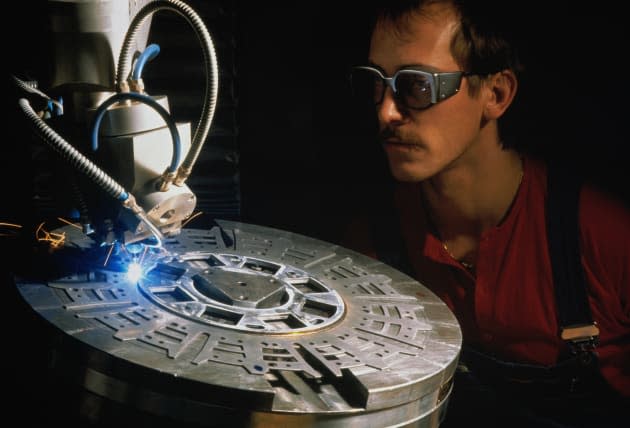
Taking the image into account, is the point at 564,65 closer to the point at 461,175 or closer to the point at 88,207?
the point at 461,175

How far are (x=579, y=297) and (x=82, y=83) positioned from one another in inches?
86.1

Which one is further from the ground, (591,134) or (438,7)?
(438,7)

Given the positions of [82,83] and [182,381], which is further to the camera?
[82,83]

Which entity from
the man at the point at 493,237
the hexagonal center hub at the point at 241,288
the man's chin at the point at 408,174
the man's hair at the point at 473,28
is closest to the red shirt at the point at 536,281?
the man at the point at 493,237

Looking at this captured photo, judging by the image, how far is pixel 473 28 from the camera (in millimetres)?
3004

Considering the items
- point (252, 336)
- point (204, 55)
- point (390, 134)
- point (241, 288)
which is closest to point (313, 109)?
point (390, 134)

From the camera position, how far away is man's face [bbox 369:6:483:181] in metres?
2.89

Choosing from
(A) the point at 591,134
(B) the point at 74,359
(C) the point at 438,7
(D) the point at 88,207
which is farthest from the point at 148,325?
(A) the point at 591,134

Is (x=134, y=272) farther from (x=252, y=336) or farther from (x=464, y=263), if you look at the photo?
(x=464, y=263)

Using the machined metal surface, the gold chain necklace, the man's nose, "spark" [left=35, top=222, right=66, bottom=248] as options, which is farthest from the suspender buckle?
"spark" [left=35, top=222, right=66, bottom=248]

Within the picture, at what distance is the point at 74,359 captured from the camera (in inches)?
64.9

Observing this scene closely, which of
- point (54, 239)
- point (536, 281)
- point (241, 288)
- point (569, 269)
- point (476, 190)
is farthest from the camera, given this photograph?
point (476, 190)

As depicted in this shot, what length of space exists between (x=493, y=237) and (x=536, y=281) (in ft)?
0.91

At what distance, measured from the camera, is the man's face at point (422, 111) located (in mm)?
2889
